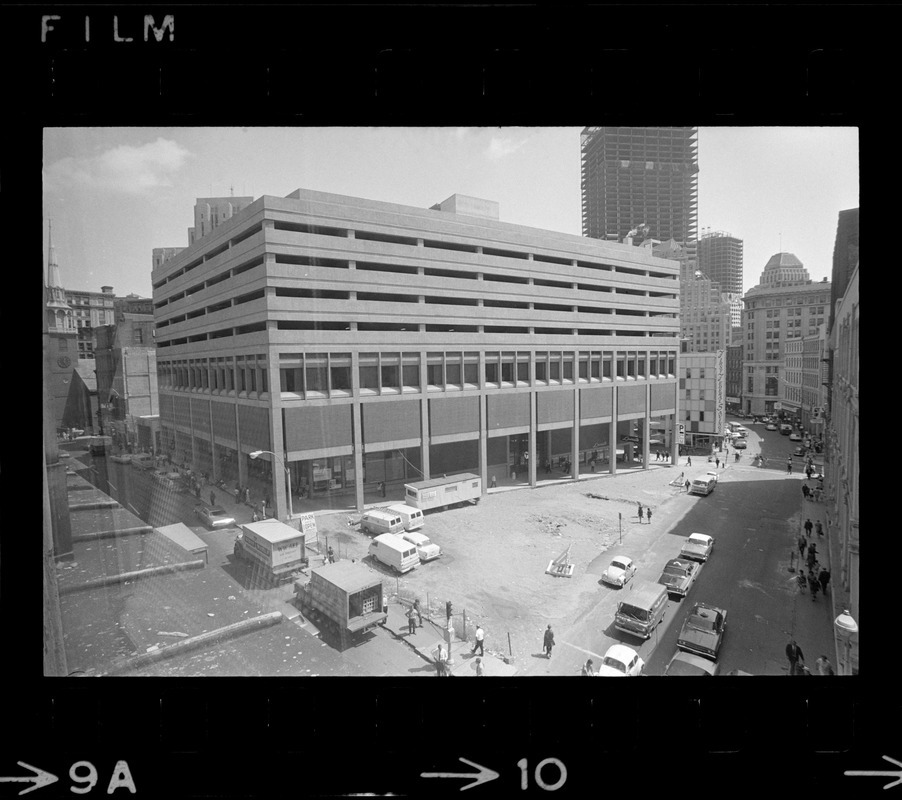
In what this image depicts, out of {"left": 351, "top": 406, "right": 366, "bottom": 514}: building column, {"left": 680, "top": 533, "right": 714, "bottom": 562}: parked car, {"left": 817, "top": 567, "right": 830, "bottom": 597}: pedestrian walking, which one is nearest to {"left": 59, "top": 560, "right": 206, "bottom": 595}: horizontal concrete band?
{"left": 351, "top": 406, "right": 366, "bottom": 514}: building column

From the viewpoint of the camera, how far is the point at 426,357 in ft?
17.7

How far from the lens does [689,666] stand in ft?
12.9

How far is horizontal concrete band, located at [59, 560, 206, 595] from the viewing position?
359 cm

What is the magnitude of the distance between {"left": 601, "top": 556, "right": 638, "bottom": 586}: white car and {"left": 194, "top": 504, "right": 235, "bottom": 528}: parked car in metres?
4.84

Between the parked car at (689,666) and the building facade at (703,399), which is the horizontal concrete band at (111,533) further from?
the building facade at (703,399)

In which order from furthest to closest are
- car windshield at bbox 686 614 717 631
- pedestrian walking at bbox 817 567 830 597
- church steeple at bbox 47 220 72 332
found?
1. car windshield at bbox 686 614 717 631
2. pedestrian walking at bbox 817 567 830 597
3. church steeple at bbox 47 220 72 332

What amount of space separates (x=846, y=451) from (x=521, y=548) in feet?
11.3

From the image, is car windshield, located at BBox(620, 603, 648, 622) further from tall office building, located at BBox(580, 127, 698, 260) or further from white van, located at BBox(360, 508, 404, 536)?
tall office building, located at BBox(580, 127, 698, 260)

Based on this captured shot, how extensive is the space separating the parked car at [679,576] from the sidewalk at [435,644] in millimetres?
2091

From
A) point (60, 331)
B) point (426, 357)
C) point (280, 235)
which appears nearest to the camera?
point (60, 331)
